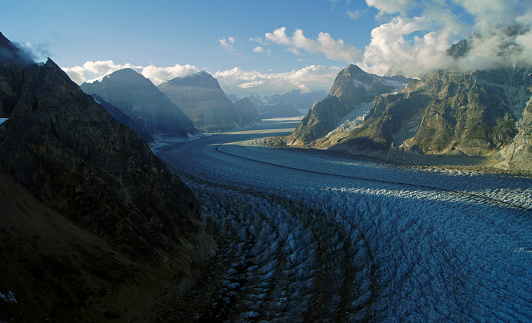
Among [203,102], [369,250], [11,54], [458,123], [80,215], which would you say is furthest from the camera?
[203,102]

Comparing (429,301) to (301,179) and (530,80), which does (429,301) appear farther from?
(530,80)

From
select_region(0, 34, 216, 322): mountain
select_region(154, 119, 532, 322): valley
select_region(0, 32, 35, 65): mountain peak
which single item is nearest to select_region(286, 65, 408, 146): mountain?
select_region(154, 119, 532, 322): valley

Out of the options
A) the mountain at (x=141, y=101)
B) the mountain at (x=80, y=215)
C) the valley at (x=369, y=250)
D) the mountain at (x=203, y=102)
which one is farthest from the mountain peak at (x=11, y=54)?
the mountain at (x=203, y=102)

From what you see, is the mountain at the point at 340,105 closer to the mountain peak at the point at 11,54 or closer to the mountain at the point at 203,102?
the mountain peak at the point at 11,54

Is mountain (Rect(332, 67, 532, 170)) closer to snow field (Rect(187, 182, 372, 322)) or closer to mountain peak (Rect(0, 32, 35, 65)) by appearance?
snow field (Rect(187, 182, 372, 322))

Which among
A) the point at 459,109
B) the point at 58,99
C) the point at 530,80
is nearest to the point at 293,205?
the point at 58,99

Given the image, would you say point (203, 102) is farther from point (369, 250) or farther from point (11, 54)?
point (369, 250)

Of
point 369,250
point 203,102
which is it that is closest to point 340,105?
point 369,250
